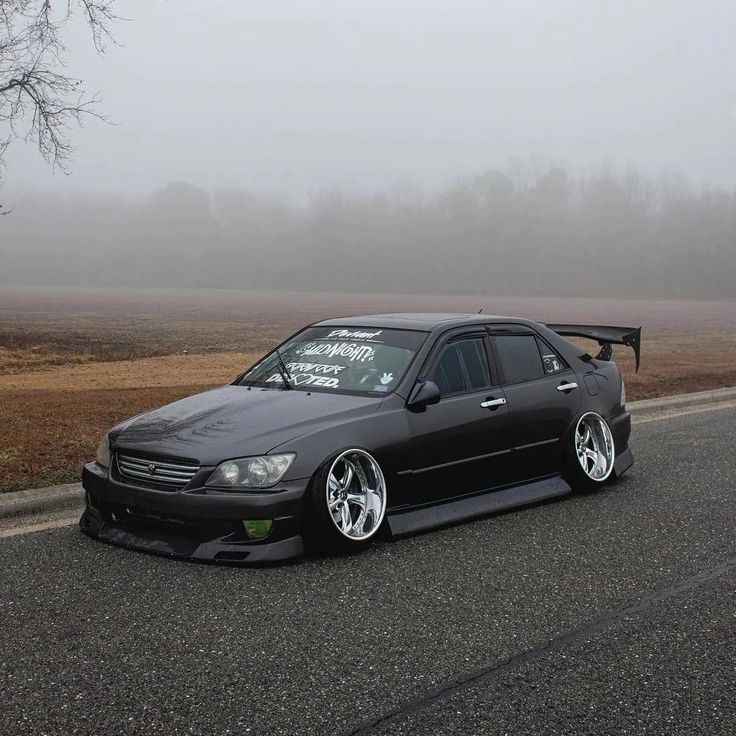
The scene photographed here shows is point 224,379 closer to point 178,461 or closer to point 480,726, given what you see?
point 178,461

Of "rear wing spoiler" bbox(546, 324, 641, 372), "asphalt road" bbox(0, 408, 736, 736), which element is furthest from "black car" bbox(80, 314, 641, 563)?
"rear wing spoiler" bbox(546, 324, 641, 372)

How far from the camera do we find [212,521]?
4.81 m

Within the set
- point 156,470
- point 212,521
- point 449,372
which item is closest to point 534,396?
point 449,372

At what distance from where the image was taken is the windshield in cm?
593

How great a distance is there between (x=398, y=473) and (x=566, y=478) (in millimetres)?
1872

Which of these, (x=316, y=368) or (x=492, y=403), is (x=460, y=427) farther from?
(x=316, y=368)

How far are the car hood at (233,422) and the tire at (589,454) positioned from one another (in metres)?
1.89

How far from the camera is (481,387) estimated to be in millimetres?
6305

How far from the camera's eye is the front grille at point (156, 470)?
4.91 m

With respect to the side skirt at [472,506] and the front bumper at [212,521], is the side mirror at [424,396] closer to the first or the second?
the side skirt at [472,506]

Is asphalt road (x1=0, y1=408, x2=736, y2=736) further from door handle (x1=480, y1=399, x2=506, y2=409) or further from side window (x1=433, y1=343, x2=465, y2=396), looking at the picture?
side window (x1=433, y1=343, x2=465, y2=396)

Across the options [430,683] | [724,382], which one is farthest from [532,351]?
[724,382]

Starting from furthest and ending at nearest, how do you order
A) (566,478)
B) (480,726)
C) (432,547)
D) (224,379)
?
(224,379) < (566,478) < (432,547) < (480,726)

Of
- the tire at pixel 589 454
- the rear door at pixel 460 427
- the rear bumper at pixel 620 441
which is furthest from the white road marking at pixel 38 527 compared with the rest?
the rear bumper at pixel 620 441
